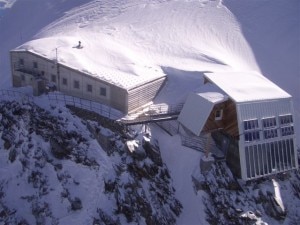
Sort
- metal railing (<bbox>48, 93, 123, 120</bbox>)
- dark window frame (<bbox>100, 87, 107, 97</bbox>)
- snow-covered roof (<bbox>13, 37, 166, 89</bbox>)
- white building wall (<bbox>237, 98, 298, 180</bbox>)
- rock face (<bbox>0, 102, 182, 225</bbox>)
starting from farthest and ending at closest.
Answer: snow-covered roof (<bbox>13, 37, 166, 89</bbox>), dark window frame (<bbox>100, 87, 107, 97</bbox>), metal railing (<bbox>48, 93, 123, 120</bbox>), white building wall (<bbox>237, 98, 298, 180</bbox>), rock face (<bbox>0, 102, 182, 225</bbox>)

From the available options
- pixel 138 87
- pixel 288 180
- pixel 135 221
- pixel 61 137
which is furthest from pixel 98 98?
pixel 288 180

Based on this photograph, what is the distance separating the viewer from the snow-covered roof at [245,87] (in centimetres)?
3311

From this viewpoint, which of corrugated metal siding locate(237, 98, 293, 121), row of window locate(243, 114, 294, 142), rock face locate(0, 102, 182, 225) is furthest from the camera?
corrugated metal siding locate(237, 98, 293, 121)

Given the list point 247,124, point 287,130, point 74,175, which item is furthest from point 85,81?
point 287,130

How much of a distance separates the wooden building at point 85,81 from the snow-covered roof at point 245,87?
5.78m

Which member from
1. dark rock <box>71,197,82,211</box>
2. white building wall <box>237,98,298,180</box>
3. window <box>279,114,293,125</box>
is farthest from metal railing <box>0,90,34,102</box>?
window <box>279,114,293,125</box>

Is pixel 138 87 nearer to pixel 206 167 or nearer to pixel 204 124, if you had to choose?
pixel 204 124

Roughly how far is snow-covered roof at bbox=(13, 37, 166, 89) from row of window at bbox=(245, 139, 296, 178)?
437 inches

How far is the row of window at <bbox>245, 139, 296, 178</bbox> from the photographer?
105 feet

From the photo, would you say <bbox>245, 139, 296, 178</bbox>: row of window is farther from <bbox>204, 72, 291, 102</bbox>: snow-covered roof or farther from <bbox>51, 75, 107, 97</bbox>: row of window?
<bbox>51, 75, 107, 97</bbox>: row of window

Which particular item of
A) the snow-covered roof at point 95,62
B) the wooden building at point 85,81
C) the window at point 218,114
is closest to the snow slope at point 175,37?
the snow-covered roof at point 95,62

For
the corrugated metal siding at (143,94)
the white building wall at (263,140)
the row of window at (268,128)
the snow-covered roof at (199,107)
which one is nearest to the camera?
the white building wall at (263,140)

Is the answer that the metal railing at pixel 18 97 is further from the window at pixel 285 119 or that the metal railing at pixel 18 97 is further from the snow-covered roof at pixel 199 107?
the window at pixel 285 119

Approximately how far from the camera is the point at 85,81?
34.8m
